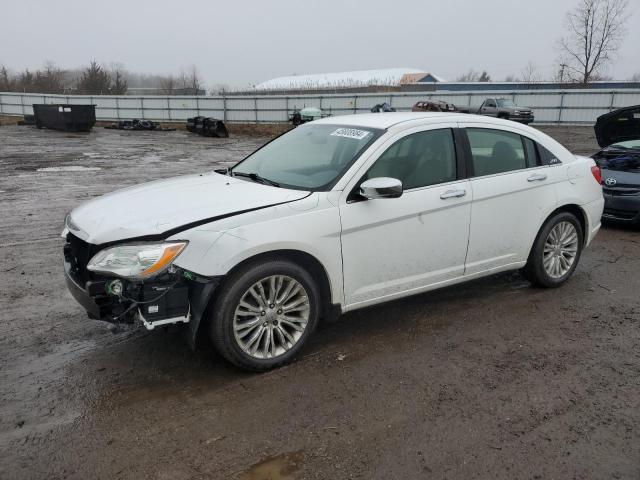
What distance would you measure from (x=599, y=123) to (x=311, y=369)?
8.71m

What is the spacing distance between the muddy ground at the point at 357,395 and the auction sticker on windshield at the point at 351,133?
1.55 meters

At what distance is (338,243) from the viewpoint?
370cm

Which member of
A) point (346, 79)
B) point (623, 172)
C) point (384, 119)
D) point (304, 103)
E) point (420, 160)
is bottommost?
point (623, 172)

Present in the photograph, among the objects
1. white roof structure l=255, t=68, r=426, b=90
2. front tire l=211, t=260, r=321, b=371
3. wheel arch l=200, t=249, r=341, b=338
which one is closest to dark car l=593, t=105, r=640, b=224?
wheel arch l=200, t=249, r=341, b=338

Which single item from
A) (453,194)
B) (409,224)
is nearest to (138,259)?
(409,224)

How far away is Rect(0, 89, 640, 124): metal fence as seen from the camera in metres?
33.7

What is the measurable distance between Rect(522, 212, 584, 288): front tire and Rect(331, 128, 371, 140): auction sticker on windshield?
205 cm

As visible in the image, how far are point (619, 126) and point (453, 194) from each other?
718 cm

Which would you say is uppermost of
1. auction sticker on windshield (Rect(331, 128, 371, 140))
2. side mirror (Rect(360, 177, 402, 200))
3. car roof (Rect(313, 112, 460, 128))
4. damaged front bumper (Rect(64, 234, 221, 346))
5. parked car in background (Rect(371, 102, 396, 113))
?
parked car in background (Rect(371, 102, 396, 113))

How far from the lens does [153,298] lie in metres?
3.19

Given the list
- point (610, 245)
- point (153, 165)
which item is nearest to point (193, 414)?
point (610, 245)

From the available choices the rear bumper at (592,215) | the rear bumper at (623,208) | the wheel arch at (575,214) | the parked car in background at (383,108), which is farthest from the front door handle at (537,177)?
the parked car in background at (383,108)

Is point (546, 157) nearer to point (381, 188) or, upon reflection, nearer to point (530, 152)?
point (530, 152)

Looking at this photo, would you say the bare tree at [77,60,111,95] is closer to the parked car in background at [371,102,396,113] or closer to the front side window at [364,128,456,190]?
the parked car in background at [371,102,396,113]
